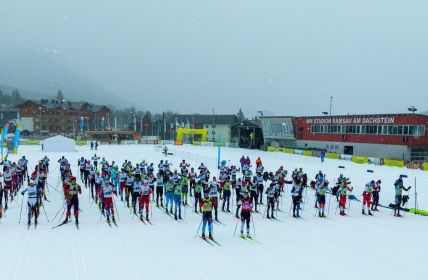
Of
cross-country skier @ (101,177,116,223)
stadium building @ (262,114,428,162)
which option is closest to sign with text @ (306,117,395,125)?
stadium building @ (262,114,428,162)

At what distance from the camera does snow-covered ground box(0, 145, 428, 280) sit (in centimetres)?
1157

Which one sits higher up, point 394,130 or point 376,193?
point 394,130

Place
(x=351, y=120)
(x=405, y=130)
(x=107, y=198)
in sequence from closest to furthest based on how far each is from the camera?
(x=107, y=198) < (x=405, y=130) < (x=351, y=120)

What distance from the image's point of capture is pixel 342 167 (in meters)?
42.8

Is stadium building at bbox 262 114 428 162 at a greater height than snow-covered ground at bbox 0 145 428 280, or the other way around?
stadium building at bbox 262 114 428 162

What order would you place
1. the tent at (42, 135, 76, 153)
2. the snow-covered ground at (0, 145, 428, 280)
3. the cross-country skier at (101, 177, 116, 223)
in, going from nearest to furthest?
the snow-covered ground at (0, 145, 428, 280), the cross-country skier at (101, 177, 116, 223), the tent at (42, 135, 76, 153)

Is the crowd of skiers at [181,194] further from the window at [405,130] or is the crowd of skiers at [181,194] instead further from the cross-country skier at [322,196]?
the window at [405,130]

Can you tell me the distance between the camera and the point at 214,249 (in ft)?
45.8


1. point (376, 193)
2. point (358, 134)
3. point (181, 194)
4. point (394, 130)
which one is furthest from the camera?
point (358, 134)

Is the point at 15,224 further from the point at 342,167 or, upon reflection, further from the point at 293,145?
the point at 293,145

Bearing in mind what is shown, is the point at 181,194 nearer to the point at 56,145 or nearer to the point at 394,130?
the point at 56,145

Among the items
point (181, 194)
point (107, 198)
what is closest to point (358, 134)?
point (181, 194)

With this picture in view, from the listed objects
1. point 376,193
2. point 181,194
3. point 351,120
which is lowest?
point 181,194

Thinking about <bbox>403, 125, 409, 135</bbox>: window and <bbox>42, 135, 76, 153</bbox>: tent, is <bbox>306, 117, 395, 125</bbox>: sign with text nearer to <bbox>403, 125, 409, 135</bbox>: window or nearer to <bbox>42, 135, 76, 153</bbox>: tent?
<bbox>403, 125, 409, 135</bbox>: window
